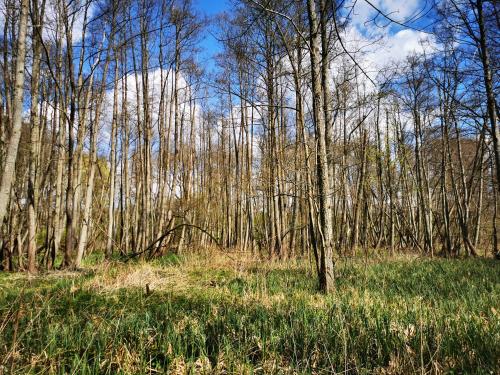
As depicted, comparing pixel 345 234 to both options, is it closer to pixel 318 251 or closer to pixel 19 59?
pixel 318 251

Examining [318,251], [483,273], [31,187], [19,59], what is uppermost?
[19,59]

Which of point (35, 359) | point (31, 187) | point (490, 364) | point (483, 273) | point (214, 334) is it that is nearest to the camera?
point (490, 364)

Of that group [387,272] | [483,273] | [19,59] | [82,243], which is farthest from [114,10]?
[483,273]

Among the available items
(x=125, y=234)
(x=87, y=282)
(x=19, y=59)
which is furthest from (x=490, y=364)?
(x=125, y=234)

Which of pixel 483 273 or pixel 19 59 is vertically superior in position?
pixel 19 59

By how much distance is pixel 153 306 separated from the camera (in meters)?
3.95

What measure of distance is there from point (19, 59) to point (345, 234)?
1456 cm

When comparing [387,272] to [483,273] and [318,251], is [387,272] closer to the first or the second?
[483,273]

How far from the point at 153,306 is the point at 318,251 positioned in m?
2.49

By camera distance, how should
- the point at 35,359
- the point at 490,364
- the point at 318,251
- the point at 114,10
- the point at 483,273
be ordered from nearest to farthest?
the point at 490,364, the point at 35,359, the point at 318,251, the point at 483,273, the point at 114,10

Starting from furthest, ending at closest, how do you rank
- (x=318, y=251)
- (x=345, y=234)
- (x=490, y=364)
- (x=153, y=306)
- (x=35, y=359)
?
(x=345, y=234)
(x=318, y=251)
(x=153, y=306)
(x=35, y=359)
(x=490, y=364)

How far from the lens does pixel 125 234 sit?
16.5m

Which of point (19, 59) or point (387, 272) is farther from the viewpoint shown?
point (387, 272)

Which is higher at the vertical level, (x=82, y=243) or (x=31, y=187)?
(x=31, y=187)
